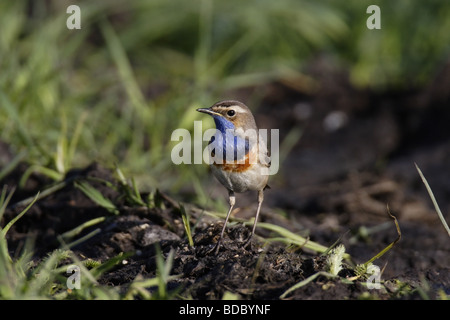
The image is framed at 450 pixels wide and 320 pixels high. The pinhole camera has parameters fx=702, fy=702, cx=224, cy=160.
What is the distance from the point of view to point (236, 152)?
3.53 metres

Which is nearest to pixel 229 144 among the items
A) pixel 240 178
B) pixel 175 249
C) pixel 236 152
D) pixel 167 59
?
pixel 236 152

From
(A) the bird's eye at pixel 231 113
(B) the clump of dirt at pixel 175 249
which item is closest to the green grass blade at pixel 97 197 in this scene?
(B) the clump of dirt at pixel 175 249

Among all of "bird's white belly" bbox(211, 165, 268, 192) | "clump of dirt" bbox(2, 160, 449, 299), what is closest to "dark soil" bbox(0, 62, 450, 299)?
"clump of dirt" bbox(2, 160, 449, 299)

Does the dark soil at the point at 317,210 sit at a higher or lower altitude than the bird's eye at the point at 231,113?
lower

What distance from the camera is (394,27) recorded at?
8.07m

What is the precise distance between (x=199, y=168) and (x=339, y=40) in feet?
10.6

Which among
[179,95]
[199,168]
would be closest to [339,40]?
[179,95]

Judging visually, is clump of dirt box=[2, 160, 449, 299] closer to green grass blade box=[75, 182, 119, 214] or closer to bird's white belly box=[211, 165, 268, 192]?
green grass blade box=[75, 182, 119, 214]

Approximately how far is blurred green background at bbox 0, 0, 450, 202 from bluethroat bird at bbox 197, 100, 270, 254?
5.19 ft

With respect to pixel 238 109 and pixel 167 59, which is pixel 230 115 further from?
pixel 167 59

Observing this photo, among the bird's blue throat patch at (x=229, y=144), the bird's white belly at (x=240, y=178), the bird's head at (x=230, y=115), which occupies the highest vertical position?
the bird's head at (x=230, y=115)

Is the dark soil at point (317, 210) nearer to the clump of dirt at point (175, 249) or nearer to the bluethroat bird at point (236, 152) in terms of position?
the clump of dirt at point (175, 249)

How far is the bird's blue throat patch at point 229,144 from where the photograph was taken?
138 inches

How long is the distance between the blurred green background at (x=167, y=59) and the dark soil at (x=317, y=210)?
0.42 m
